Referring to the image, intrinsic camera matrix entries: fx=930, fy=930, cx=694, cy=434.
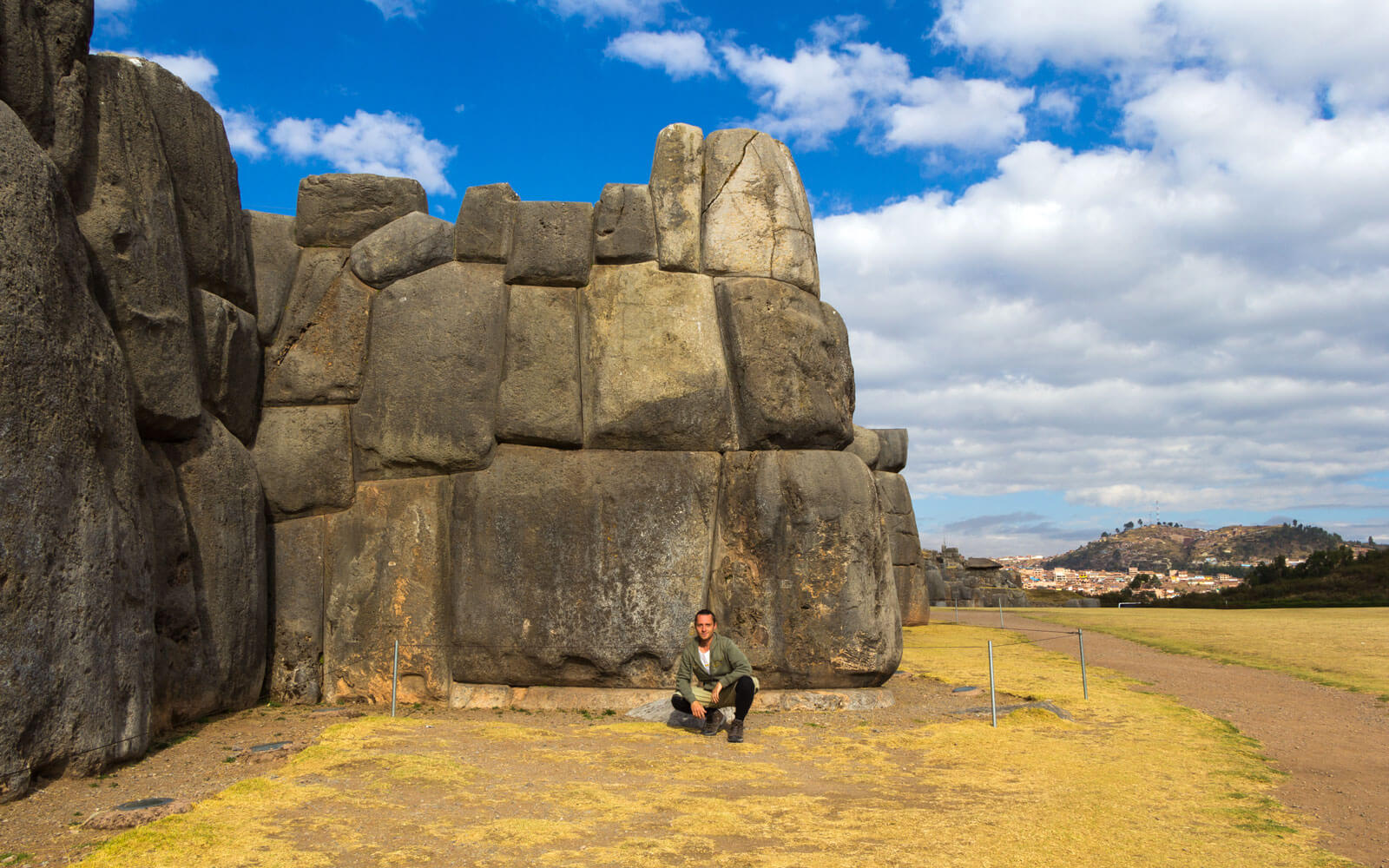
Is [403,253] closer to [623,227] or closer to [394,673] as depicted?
[623,227]

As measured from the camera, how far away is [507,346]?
8.88m

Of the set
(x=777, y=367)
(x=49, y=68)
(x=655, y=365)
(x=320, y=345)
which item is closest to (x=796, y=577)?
(x=777, y=367)

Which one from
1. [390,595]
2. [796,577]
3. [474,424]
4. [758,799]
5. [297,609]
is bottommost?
[758,799]

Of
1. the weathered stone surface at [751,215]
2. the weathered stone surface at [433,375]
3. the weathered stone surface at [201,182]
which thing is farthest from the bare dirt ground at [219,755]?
the weathered stone surface at [751,215]

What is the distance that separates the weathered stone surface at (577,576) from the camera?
834 centimetres

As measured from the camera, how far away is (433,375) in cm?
883

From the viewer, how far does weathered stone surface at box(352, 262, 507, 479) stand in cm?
873

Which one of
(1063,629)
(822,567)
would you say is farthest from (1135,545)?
(822,567)

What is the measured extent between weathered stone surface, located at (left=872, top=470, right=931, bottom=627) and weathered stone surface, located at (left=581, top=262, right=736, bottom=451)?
37.2 feet

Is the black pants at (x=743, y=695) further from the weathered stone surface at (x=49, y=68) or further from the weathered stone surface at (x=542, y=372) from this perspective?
the weathered stone surface at (x=49, y=68)

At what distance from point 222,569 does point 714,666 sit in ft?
13.8

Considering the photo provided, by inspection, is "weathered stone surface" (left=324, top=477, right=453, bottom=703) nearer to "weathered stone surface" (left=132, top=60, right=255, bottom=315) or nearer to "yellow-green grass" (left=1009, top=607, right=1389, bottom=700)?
"weathered stone surface" (left=132, top=60, right=255, bottom=315)

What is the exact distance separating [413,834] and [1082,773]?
4.15 metres

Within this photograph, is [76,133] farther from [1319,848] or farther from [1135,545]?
[1135,545]
